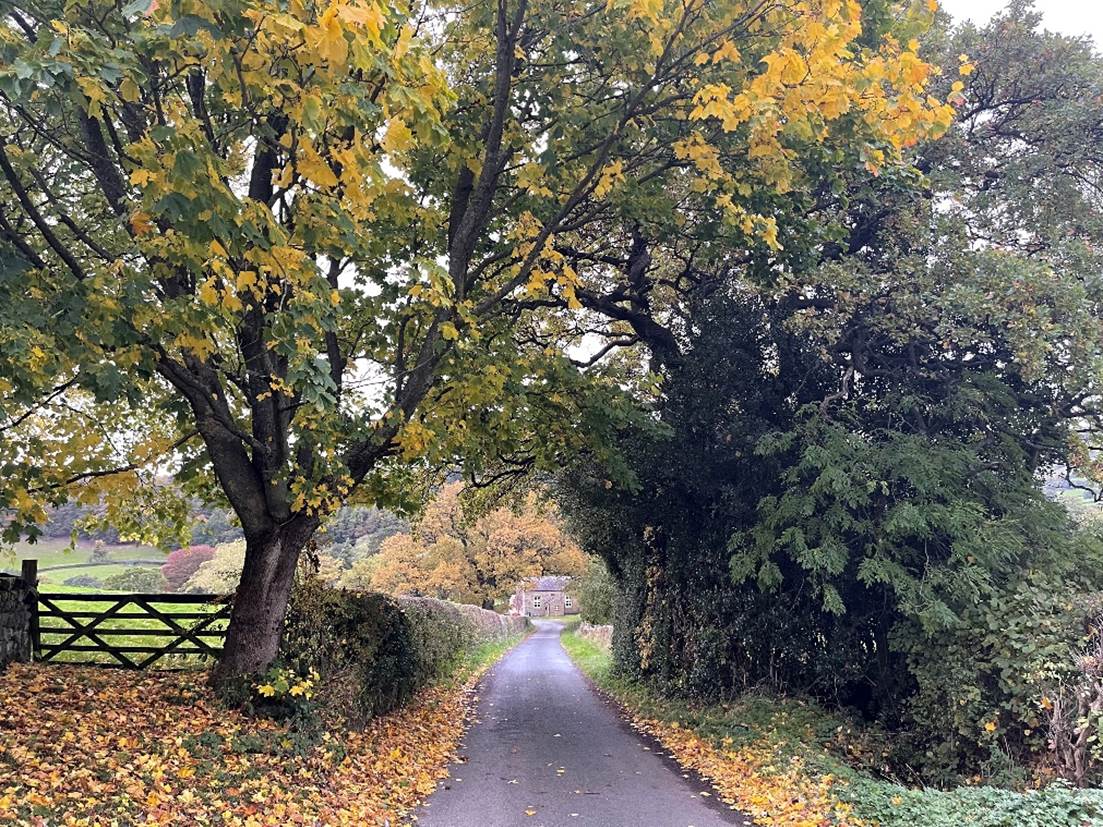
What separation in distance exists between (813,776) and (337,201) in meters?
7.70

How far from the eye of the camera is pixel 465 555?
46.1 m

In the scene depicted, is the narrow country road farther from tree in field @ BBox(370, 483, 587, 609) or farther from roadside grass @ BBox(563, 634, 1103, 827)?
tree in field @ BBox(370, 483, 587, 609)

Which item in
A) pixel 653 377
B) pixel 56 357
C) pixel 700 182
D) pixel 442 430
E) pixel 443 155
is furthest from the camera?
pixel 653 377

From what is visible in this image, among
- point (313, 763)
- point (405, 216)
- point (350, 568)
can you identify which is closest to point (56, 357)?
point (405, 216)

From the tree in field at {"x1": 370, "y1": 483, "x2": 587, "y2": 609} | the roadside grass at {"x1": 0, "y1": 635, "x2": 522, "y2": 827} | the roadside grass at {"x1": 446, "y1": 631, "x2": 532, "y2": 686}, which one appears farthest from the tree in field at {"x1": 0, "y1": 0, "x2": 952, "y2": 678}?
the tree in field at {"x1": 370, "y1": 483, "x2": 587, "y2": 609}

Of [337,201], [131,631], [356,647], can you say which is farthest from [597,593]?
[337,201]

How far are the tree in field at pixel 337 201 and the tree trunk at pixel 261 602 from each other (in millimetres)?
46

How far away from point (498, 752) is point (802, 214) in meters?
8.59

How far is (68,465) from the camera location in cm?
844

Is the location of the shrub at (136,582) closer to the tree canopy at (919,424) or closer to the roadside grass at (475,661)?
the roadside grass at (475,661)

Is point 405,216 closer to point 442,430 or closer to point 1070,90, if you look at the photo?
point 442,430

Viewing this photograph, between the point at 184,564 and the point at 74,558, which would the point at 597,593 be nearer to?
the point at 184,564

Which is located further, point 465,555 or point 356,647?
point 465,555

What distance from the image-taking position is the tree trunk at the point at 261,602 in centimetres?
887
